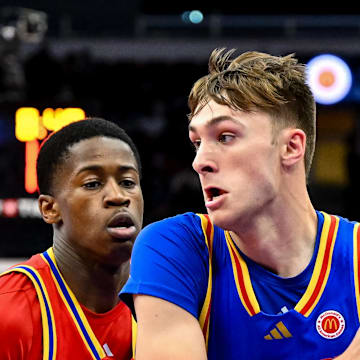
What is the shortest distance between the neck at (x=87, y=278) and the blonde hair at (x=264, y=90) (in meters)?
0.96

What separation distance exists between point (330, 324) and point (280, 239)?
272mm

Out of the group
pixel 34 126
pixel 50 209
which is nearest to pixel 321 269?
A: pixel 50 209

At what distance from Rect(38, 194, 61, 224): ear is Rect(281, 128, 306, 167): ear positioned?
1185 millimetres

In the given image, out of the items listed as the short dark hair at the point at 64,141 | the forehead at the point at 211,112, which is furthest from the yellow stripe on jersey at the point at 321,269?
the short dark hair at the point at 64,141

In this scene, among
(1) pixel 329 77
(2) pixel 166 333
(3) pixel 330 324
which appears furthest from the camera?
(1) pixel 329 77

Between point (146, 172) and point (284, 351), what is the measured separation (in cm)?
815

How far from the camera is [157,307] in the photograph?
6.20 feet

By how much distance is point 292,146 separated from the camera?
6.77 ft

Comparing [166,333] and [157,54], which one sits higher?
[157,54]

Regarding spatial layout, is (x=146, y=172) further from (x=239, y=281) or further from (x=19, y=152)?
(x=239, y=281)

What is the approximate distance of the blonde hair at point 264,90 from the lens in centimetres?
201

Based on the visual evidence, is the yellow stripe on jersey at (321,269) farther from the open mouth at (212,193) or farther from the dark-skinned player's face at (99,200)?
the dark-skinned player's face at (99,200)

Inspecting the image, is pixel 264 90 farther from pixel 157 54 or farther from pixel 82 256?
pixel 157 54

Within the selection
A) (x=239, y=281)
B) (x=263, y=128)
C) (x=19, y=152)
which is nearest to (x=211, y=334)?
(x=239, y=281)
